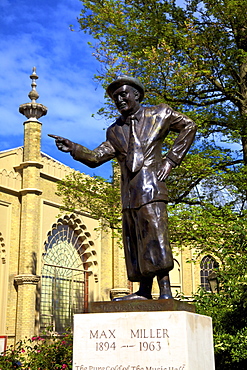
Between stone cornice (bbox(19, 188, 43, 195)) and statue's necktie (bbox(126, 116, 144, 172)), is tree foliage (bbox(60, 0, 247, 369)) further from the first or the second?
statue's necktie (bbox(126, 116, 144, 172))

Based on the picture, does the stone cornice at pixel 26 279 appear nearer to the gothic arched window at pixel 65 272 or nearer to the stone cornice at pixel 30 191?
the gothic arched window at pixel 65 272

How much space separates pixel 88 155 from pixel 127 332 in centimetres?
150

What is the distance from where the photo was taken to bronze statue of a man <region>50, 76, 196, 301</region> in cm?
386

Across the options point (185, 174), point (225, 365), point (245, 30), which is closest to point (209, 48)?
point (245, 30)

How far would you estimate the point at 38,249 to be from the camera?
61.3 ft

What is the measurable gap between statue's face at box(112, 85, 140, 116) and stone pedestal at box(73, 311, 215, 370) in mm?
1667

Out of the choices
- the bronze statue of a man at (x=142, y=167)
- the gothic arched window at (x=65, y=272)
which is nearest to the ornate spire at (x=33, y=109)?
the gothic arched window at (x=65, y=272)

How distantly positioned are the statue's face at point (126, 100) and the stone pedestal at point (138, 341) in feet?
5.47

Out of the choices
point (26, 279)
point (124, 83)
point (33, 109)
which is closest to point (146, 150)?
point (124, 83)

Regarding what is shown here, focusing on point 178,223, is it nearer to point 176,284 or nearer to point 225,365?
point 225,365

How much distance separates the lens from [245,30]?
13438 mm

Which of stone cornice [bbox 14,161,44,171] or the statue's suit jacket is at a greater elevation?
stone cornice [bbox 14,161,44,171]

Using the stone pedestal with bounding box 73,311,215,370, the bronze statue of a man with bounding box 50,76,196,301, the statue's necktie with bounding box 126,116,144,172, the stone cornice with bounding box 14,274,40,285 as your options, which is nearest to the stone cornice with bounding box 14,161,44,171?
the stone cornice with bounding box 14,274,40,285

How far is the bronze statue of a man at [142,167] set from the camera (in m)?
3.86
